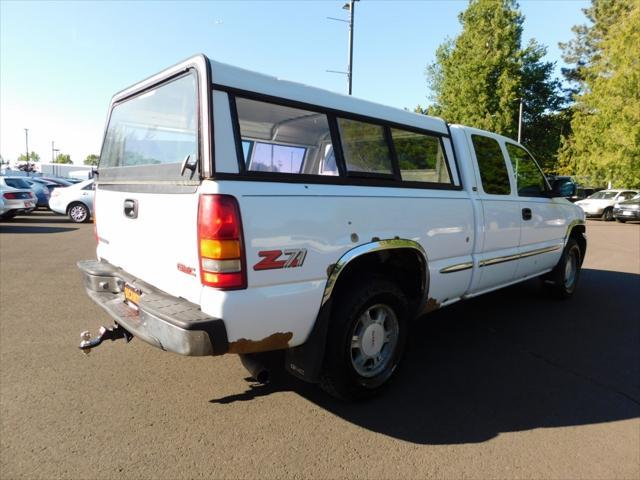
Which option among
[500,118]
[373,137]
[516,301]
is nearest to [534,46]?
[500,118]

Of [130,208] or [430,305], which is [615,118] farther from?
[130,208]

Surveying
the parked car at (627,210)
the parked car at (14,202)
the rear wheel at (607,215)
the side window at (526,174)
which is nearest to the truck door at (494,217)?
the side window at (526,174)

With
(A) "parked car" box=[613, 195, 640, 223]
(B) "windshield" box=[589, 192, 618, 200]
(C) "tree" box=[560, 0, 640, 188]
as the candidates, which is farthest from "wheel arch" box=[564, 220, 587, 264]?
(C) "tree" box=[560, 0, 640, 188]

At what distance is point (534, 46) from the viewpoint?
33.5 metres

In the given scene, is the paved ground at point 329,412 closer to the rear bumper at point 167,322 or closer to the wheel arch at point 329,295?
the wheel arch at point 329,295

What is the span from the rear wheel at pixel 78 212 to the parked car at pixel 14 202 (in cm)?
129

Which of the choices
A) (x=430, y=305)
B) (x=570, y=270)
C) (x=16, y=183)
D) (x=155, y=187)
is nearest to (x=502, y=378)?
(x=430, y=305)

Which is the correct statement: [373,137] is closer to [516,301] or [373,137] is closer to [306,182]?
[306,182]

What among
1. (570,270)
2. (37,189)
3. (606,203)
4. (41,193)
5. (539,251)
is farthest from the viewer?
(606,203)

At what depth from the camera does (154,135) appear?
3084 millimetres

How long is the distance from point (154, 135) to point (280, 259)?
140 cm

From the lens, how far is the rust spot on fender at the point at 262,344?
2424mm

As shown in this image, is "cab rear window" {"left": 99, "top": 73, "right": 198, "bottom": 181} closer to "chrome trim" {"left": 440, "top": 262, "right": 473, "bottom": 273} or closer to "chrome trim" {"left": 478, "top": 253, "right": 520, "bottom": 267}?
"chrome trim" {"left": 440, "top": 262, "right": 473, "bottom": 273}

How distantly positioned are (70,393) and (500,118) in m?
33.2
